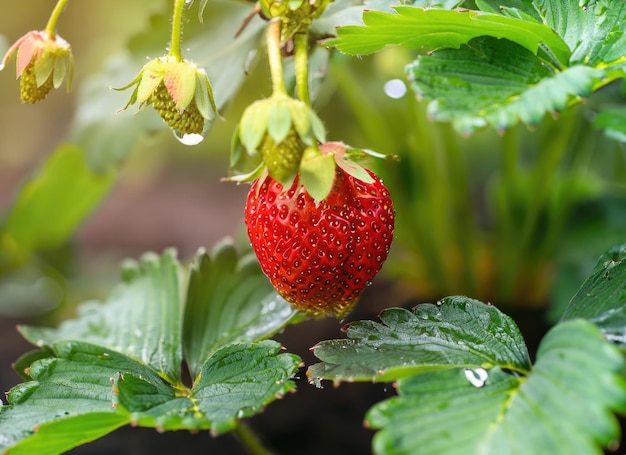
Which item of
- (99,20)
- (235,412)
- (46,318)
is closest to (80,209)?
(46,318)

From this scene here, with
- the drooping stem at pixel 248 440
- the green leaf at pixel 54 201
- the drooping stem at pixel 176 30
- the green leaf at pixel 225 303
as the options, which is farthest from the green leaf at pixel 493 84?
the green leaf at pixel 54 201

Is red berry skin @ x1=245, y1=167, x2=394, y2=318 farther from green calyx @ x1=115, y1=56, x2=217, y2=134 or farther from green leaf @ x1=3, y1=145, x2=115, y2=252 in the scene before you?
green leaf @ x1=3, y1=145, x2=115, y2=252

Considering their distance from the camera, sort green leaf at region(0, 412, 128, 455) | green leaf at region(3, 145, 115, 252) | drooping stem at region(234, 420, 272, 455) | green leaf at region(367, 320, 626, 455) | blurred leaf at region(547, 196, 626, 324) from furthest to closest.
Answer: green leaf at region(3, 145, 115, 252), blurred leaf at region(547, 196, 626, 324), drooping stem at region(234, 420, 272, 455), green leaf at region(0, 412, 128, 455), green leaf at region(367, 320, 626, 455)

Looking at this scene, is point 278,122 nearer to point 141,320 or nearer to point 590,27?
point 590,27

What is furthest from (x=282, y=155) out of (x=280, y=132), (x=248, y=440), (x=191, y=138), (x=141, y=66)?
(x=141, y=66)

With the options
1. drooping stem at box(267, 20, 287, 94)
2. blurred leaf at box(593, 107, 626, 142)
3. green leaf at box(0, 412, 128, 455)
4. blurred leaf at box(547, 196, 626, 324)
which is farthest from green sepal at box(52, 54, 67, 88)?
blurred leaf at box(547, 196, 626, 324)

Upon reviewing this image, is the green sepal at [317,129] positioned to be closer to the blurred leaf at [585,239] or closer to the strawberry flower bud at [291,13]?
the strawberry flower bud at [291,13]
